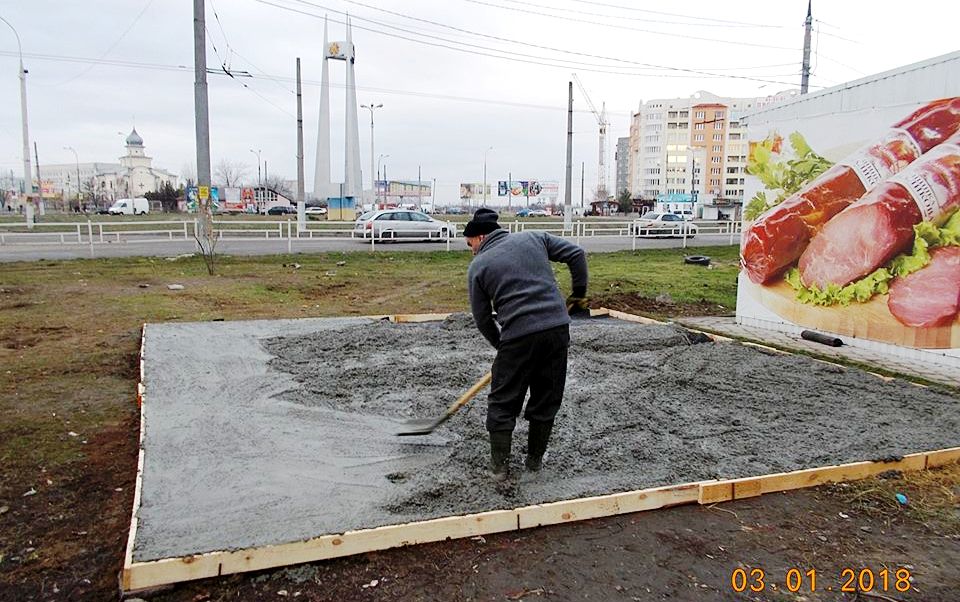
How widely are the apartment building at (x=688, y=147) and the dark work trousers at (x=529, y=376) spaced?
3676 inches

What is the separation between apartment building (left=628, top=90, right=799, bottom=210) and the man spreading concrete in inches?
3674

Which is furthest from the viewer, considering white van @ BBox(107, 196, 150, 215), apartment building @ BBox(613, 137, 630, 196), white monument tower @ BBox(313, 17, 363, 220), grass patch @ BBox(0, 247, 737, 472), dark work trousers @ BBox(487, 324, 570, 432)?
apartment building @ BBox(613, 137, 630, 196)

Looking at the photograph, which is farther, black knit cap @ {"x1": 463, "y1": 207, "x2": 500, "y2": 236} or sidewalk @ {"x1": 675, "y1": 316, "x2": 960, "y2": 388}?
sidewalk @ {"x1": 675, "y1": 316, "x2": 960, "y2": 388}

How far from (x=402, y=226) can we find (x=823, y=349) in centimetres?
1764

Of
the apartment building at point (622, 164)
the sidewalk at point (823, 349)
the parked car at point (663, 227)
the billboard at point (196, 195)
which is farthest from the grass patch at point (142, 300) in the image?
the apartment building at point (622, 164)

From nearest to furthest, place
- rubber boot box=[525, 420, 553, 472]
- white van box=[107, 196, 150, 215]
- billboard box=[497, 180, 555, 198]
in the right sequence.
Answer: rubber boot box=[525, 420, 553, 472]
white van box=[107, 196, 150, 215]
billboard box=[497, 180, 555, 198]

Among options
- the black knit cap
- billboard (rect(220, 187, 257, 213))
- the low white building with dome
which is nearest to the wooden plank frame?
the black knit cap

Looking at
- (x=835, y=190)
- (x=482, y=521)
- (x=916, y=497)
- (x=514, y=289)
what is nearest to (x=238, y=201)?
(x=835, y=190)

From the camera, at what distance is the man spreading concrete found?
3441 mm

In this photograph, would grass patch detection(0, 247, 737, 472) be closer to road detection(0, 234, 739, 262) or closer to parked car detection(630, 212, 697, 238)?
road detection(0, 234, 739, 262)

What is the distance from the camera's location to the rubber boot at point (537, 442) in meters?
3.61
